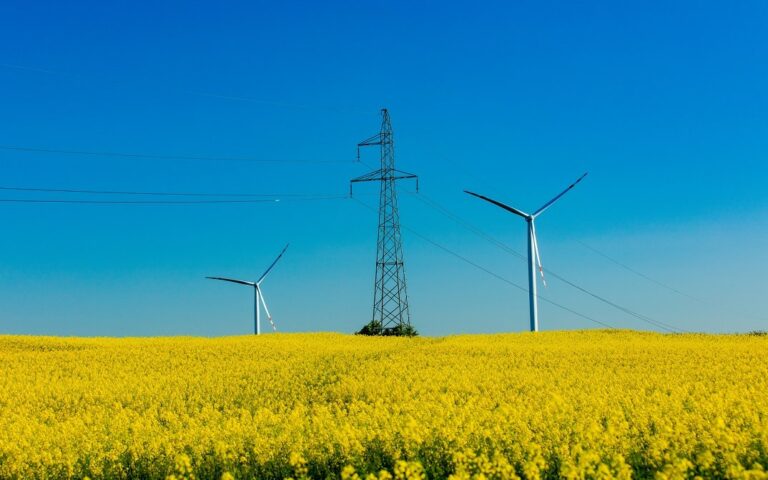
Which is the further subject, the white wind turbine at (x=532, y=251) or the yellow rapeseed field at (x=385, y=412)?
the white wind turbine at (x=532, y=251)

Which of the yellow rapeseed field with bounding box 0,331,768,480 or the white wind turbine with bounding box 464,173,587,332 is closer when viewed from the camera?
the yellow rapeseed field with bounding box 0,331,768,480

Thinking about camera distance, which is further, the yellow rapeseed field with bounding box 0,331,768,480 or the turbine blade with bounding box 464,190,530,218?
the turbine blade with bounding box 464,190,530,218

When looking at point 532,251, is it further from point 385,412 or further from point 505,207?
point 385,412

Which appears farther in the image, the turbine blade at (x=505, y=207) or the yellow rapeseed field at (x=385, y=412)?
the turbine blade at (x=505, y=207)

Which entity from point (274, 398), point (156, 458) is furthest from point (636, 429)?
point (274, 398)

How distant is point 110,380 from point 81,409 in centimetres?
649

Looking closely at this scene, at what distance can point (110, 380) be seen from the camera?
102 ft

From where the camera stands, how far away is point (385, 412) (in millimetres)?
17500

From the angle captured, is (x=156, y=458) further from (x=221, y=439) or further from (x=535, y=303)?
(x=535, y=303)

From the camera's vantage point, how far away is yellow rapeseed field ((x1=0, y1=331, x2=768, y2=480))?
43.1 ft

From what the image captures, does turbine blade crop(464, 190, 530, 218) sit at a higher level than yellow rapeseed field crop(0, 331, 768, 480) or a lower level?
higher

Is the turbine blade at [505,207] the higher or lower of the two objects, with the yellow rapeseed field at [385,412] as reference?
higher

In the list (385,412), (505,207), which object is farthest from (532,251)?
(385,412)

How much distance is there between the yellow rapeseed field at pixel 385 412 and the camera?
1315 centimetres
